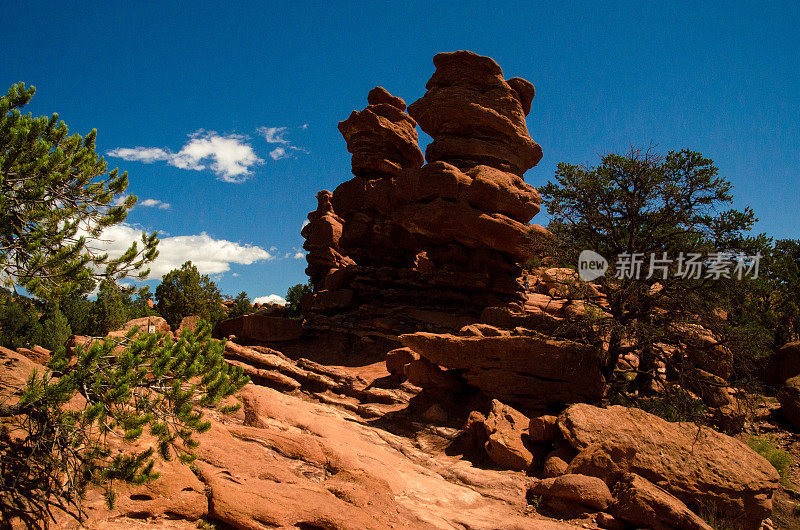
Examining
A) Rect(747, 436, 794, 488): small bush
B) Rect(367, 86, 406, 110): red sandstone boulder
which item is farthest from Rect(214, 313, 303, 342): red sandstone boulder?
Rect(747, 436, 794, 488): small bush

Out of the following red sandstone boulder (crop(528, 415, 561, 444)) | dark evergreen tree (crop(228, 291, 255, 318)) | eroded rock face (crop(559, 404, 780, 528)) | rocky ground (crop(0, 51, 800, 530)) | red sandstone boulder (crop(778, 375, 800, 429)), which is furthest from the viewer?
dark evergreen tree (crop(228, 291, 255, 318))

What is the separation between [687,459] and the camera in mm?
11312

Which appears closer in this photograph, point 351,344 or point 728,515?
point 728,515

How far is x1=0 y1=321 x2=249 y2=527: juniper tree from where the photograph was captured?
556 cm

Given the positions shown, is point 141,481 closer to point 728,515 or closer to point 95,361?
point 95,361

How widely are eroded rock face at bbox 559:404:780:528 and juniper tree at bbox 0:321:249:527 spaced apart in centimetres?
980

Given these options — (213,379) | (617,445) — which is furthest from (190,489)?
(617,445)

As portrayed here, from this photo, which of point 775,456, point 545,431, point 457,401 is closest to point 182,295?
point 457,401

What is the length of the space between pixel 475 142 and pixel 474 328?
15.8 meters

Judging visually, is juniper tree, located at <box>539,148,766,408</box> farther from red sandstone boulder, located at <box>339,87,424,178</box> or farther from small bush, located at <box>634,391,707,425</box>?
red sandstone boulder, located at <box>339,87,424,178</box>

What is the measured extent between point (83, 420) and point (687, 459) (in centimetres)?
1348

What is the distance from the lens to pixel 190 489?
7.12 metres

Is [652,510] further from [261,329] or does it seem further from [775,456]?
[261,329]

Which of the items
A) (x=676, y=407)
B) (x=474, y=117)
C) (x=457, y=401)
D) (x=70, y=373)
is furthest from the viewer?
(x=474, y=117)
